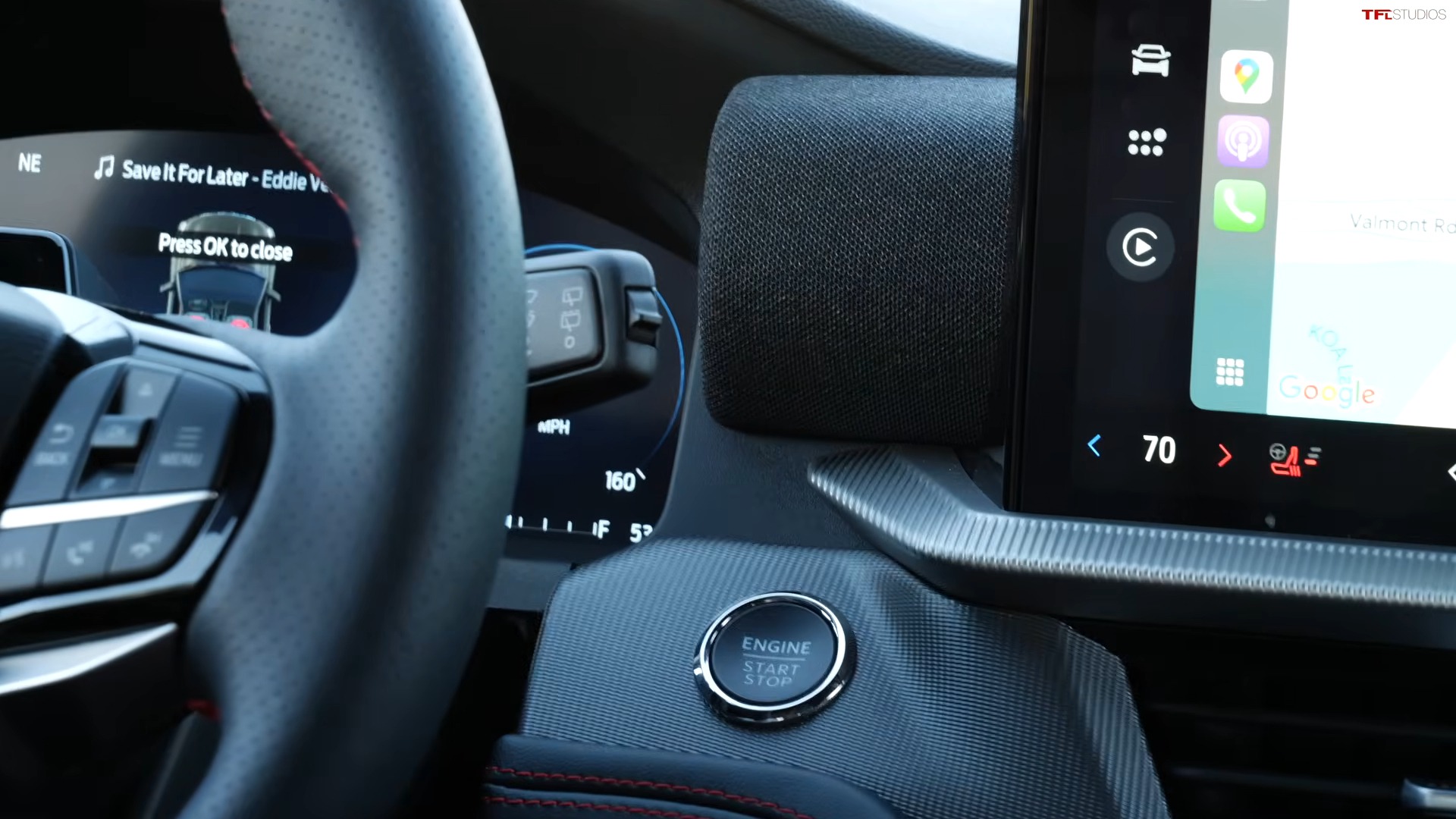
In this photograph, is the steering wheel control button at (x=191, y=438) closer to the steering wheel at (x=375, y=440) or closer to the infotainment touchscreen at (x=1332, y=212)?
the steering wheel at (x=375, y=440)

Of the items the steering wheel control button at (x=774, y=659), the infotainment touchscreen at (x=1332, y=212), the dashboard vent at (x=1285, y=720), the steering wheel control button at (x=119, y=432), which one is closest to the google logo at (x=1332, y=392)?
the infotainment touchscreen at (x=1332, y=212)

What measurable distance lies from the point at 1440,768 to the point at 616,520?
22.9 inches

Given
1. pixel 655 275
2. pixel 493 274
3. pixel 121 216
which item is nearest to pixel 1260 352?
pixel 493 274

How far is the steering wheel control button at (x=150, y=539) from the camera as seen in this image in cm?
42

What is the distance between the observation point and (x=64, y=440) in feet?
1.47

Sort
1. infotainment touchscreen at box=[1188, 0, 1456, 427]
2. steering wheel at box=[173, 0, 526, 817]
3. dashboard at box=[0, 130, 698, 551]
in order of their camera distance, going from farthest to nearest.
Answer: dashboard at box=[0, 130, 698, 551], infotainment touchscreen at box=[1188, 0, 1456, 427], steering wheel at box=[173, 0, 526, 817]

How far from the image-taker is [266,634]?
412mm

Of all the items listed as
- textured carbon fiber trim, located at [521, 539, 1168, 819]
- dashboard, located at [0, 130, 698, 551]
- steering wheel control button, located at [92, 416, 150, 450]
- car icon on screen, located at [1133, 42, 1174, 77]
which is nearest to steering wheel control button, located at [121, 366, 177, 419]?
steering wheel control button, located at [92, 416, 150, 450]

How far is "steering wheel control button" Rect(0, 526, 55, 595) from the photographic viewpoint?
423 millimetres

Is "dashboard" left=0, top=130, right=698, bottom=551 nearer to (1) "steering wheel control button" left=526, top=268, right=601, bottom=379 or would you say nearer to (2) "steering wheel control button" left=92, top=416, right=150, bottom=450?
(1) "steering wheel control button" left=526, top=268, right=601, bottom=379

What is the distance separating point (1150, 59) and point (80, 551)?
0.47m

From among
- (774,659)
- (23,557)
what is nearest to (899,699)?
(774,659)

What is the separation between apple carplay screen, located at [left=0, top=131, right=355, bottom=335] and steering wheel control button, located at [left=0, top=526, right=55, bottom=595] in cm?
70

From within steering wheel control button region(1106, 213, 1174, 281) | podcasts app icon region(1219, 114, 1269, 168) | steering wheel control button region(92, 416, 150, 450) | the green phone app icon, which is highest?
podcasts app icon region(1219, 114, 1269, 168)
